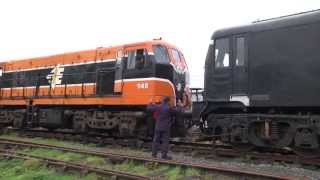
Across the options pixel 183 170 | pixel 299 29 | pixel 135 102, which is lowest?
pixel 183 170

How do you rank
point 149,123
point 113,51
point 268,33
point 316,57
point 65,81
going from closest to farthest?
1. point 316,57
2. point 268,33
3. point 149,123
4. point 113,51
5. point 65,81

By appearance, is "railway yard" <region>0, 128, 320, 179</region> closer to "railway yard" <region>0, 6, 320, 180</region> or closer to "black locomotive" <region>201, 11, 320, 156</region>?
"railway yard" <region>0, 6, 320, 180</region>

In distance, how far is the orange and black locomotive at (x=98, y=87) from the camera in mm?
15594

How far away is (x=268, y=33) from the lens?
476 inches

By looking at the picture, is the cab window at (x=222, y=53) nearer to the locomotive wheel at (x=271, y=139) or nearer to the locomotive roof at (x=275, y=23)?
the locomotive roof at (x=275, y=23)

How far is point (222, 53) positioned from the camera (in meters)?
13.0

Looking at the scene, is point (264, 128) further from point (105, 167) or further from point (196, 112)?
point (105, 167)

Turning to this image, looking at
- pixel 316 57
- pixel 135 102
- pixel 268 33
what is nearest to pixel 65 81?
pixel 135 102

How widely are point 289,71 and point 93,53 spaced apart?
8523 mm

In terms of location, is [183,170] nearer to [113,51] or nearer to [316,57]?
[316,57]

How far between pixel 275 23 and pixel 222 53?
1686mm

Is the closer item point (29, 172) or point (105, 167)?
point (29, 172)

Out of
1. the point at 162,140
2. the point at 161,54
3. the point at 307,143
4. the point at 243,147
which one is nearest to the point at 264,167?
the point at 307,143

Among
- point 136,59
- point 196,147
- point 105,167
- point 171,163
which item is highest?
point 136,59
